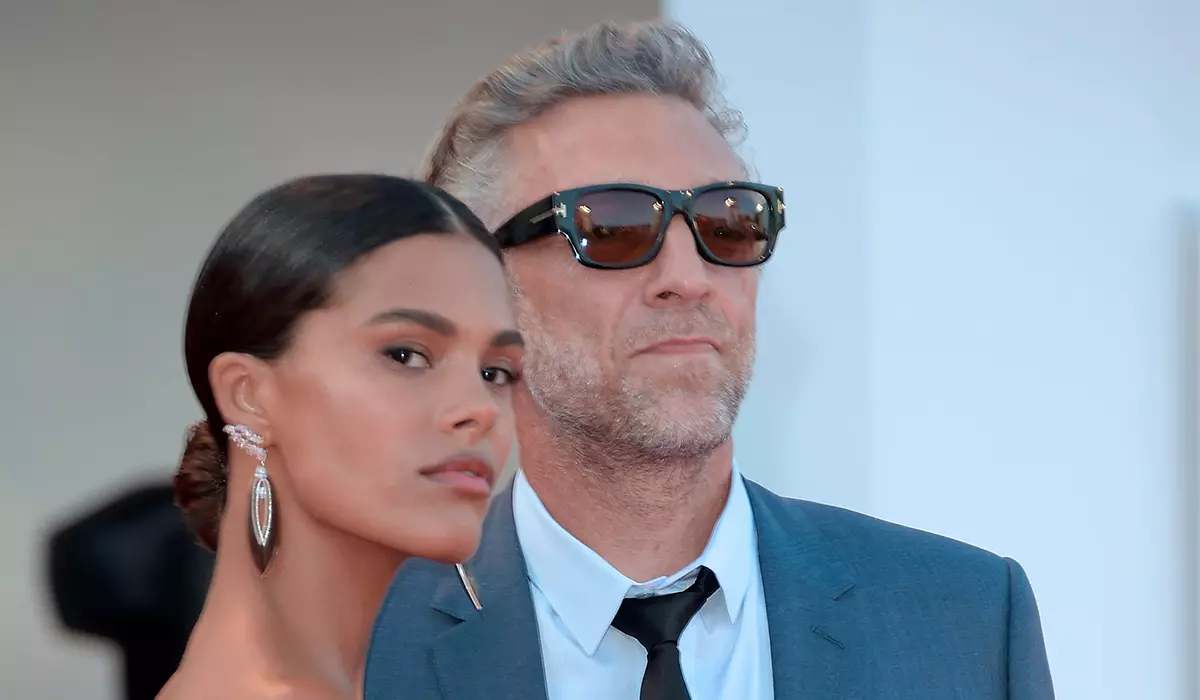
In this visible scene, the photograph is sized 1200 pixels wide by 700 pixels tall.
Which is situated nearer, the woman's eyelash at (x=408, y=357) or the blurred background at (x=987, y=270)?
the woman's eyelash at (x=408, y=357)

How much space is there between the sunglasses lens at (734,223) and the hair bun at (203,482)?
2.46ft

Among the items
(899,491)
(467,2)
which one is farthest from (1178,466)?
(467,2)

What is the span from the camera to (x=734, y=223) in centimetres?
162

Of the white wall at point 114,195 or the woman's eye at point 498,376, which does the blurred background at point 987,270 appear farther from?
the woman's eye at point 498,376

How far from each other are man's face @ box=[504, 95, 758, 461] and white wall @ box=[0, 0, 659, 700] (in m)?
0.23

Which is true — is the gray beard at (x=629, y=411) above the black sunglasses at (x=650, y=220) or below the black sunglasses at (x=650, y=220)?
below

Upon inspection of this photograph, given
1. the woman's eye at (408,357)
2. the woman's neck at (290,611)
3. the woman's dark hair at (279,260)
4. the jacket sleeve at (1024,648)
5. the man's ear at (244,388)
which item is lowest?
the jacket sleeve at (1024,648)

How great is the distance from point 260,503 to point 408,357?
174 mm

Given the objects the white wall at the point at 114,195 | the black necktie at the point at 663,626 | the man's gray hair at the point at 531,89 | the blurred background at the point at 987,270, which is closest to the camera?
the white wall at the point at 114,195

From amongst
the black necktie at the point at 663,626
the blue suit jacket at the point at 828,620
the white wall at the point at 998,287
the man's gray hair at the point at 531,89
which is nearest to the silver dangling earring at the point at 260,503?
the blue suit jacket at the point at 828,620

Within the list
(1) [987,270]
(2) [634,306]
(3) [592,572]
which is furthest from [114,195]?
(1) [987,270]

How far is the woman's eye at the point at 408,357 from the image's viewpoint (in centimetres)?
97

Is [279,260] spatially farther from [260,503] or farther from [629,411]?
[629,411]

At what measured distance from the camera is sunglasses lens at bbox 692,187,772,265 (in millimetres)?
1598
